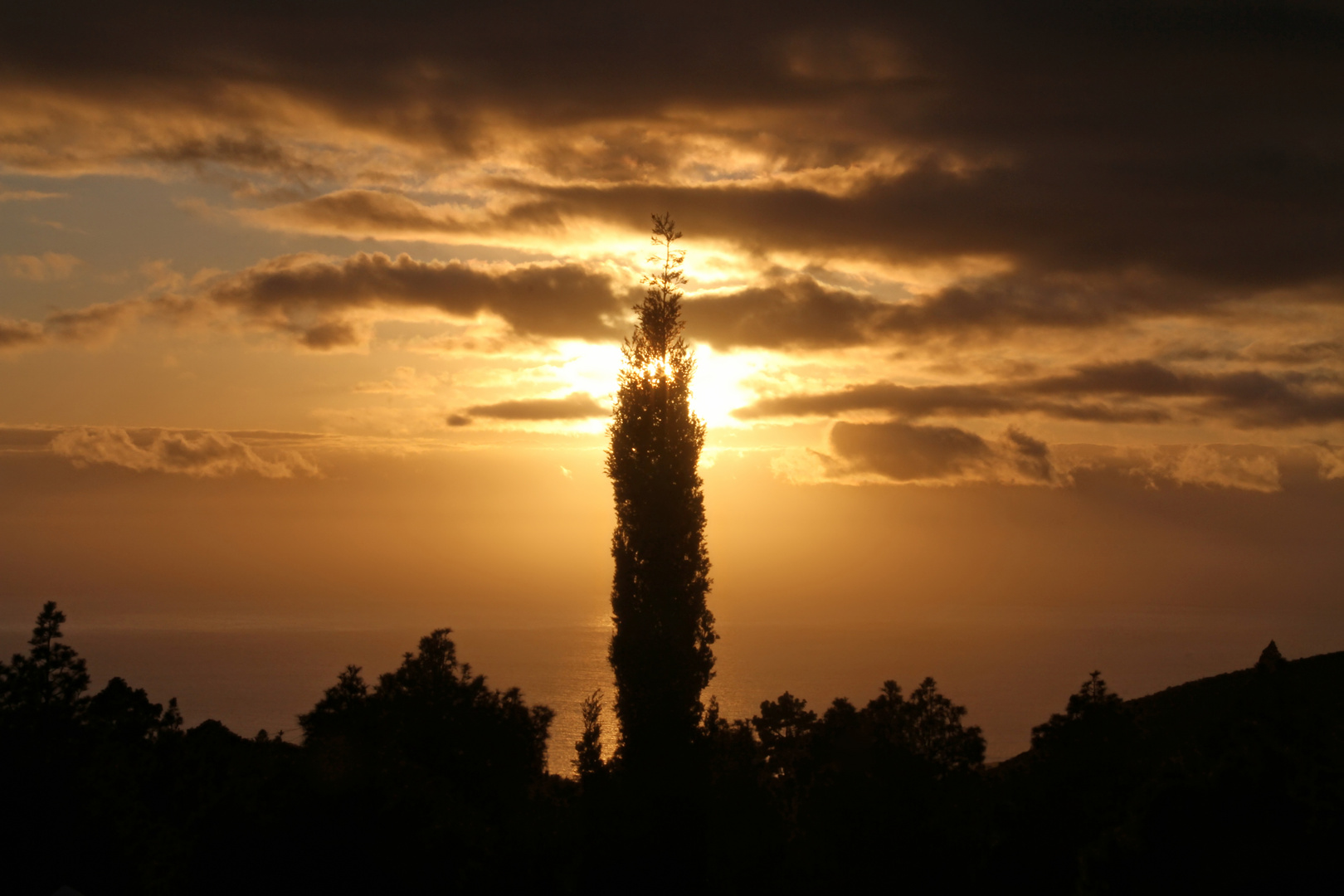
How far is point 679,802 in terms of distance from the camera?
24.1 meters

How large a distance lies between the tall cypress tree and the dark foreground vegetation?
1104 mm

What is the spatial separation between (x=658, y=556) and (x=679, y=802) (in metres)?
6.13

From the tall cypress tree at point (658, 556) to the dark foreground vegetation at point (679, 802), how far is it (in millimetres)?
1104

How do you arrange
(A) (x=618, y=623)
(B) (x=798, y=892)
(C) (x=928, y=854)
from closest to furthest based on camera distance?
(C) (x=928, y=854), (B) (x=798, y=892), (A) (x=618, y=623)

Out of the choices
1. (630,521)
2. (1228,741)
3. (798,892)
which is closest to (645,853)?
(798,892)

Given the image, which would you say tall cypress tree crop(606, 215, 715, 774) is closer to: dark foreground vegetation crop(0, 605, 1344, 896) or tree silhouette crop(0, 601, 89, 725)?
dark foreground vegetation crop(0, 605, 1344, 896)

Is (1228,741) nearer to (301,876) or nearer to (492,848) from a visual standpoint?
(492,848)

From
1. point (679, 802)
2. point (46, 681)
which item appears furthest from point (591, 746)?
point (46, 681)

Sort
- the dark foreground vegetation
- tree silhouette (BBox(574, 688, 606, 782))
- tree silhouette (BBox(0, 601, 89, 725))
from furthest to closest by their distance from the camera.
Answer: tree silhouette (BBox(574, 688, 606, 782)), tree silhouette (BBox(0, 601, 89, 725)), the dark foreground vegetation

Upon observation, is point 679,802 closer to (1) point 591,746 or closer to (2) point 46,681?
(1) point 591,746

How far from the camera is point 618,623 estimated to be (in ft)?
87.7

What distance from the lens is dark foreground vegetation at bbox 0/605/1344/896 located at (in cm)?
1488

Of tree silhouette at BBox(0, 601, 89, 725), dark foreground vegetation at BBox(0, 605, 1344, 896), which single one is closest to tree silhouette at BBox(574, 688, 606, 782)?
dark foreground vegetation at BBox(0, 605, 1344, 896)

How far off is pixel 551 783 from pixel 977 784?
483 inches
